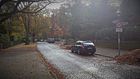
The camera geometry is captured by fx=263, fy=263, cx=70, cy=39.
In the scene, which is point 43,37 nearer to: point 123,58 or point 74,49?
point 74,49

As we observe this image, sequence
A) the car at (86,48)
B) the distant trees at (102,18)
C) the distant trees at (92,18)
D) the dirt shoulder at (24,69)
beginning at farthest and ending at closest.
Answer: the distant trees at (92,18)
the distant trees at (102,18)
the car at (86,48)
the dirt shoulder at (24,69)

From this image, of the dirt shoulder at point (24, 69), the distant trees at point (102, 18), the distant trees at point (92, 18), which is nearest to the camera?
the dirt shoulder at point (24, 69)

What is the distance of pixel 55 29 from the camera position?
111 meters

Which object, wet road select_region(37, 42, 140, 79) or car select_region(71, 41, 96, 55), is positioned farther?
car select_region(71, 41, 96, 55)

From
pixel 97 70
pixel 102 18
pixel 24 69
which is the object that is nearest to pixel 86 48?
pixel 97 70

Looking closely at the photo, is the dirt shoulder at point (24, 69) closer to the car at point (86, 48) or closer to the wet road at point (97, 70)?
the wet road at point (97, 70)

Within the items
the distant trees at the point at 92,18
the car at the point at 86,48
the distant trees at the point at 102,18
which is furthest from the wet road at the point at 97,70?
the distant trees at the point at 92,18

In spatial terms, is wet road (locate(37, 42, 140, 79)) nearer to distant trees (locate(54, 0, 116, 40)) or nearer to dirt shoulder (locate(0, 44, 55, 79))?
dirt shoulder (locate(0, 44, 55, 79))

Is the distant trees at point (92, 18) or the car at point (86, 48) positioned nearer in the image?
the car at point (86, 48)

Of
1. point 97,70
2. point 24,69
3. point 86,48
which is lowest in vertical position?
point 86,48

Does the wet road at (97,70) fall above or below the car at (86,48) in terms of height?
above

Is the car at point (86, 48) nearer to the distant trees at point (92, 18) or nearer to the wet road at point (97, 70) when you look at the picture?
the wet road at point (97, 70)

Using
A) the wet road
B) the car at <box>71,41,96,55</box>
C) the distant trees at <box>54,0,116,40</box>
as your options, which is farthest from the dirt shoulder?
the distant trees at <box>54,0,116,40</box>

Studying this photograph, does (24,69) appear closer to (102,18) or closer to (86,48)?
(86,48)
